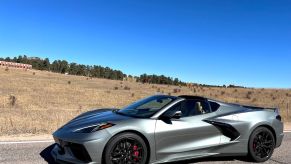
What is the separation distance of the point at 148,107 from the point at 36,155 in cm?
246

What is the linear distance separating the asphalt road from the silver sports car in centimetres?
36

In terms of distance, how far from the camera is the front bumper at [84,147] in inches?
256

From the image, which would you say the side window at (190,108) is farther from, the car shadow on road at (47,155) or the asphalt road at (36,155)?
the car shadow on road at (47,155)

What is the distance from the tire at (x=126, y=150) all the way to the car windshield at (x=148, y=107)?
0.59m

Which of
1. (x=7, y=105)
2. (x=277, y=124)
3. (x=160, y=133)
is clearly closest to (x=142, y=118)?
(x=160, y=133)

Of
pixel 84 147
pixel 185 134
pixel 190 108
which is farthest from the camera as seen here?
pixel 190 108

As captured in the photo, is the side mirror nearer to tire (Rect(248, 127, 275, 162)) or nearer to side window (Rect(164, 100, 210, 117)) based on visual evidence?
side window (Rect(164, 100, 210, 117))

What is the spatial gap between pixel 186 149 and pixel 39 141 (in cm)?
416

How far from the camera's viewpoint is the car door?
7.14 m

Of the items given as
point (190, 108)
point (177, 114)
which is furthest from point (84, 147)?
point (190, 108)

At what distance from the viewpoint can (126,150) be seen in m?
6.78

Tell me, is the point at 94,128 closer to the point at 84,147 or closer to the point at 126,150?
the point at 84,147

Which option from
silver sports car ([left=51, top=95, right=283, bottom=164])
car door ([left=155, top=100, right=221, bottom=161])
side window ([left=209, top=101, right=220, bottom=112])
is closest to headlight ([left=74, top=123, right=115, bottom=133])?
silver sports car ([left=51, top=95, right=283, bottom=164])

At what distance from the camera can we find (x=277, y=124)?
855 centimetres
